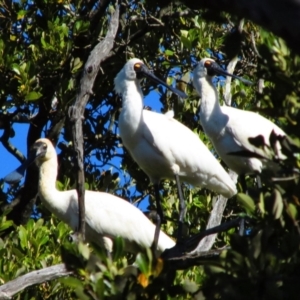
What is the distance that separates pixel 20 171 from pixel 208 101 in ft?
5.69

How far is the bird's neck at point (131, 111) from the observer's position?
7.53 meters

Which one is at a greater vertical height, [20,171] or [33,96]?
[33,96]

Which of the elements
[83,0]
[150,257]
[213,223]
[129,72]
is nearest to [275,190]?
[150,257]

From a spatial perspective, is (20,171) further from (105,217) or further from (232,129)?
(232,129)

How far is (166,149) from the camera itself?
24.9 feet

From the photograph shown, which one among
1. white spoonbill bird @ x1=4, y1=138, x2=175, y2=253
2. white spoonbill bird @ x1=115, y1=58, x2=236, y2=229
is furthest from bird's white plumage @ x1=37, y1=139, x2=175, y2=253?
white spoonbill bird @ x1=115, y1=58, x2=236, y2=229

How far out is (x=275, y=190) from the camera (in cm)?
345

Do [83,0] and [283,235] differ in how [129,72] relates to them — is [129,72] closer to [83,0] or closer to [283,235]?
[83,0]

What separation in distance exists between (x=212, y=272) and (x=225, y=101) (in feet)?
15.8

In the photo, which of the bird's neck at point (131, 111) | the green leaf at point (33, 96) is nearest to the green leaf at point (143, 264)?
the bird's neck at point (131, 111)

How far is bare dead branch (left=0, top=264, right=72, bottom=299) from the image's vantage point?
550 centimetres

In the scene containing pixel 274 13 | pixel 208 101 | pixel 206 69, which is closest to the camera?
pixel 274 13

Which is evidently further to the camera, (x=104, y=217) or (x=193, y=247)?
(x=104, y=217)

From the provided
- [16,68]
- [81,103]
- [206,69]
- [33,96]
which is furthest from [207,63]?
[81,103]
